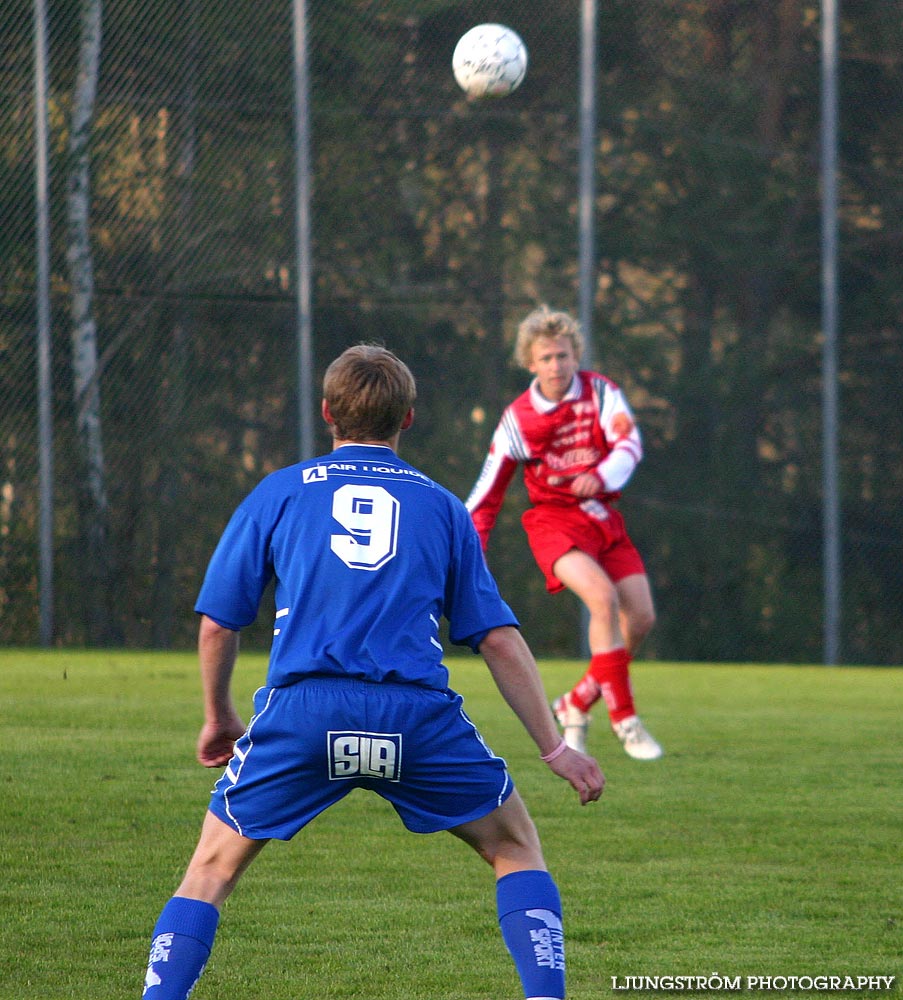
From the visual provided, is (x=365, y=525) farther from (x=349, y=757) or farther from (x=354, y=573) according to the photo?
(x=349, y=757)

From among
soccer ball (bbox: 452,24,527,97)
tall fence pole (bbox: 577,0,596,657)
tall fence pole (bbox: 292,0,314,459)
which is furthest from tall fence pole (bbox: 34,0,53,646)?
tall fence pole (bbox: 577,0,596,657)

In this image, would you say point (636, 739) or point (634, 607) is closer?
point (636, 739)

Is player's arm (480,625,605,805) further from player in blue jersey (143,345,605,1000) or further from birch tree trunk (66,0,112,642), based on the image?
birch tree trunk (66,0,112,642)

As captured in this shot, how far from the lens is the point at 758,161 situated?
1478 centimetres

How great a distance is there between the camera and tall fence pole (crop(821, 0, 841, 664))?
14273 mm

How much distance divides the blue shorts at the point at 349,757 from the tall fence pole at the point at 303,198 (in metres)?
11.2

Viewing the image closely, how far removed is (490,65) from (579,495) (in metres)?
5.28

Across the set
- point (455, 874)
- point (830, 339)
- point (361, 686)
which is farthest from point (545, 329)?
point (830, 339)

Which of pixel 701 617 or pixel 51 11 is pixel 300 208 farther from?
pixel 701 617

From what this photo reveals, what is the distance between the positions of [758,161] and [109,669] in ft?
25.8

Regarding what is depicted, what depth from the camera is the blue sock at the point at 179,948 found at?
9.37ft

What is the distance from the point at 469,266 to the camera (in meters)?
14.5

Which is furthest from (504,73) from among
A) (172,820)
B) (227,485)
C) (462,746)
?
(462,746)

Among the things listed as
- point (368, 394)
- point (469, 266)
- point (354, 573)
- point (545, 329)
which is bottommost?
point (354, 573)
